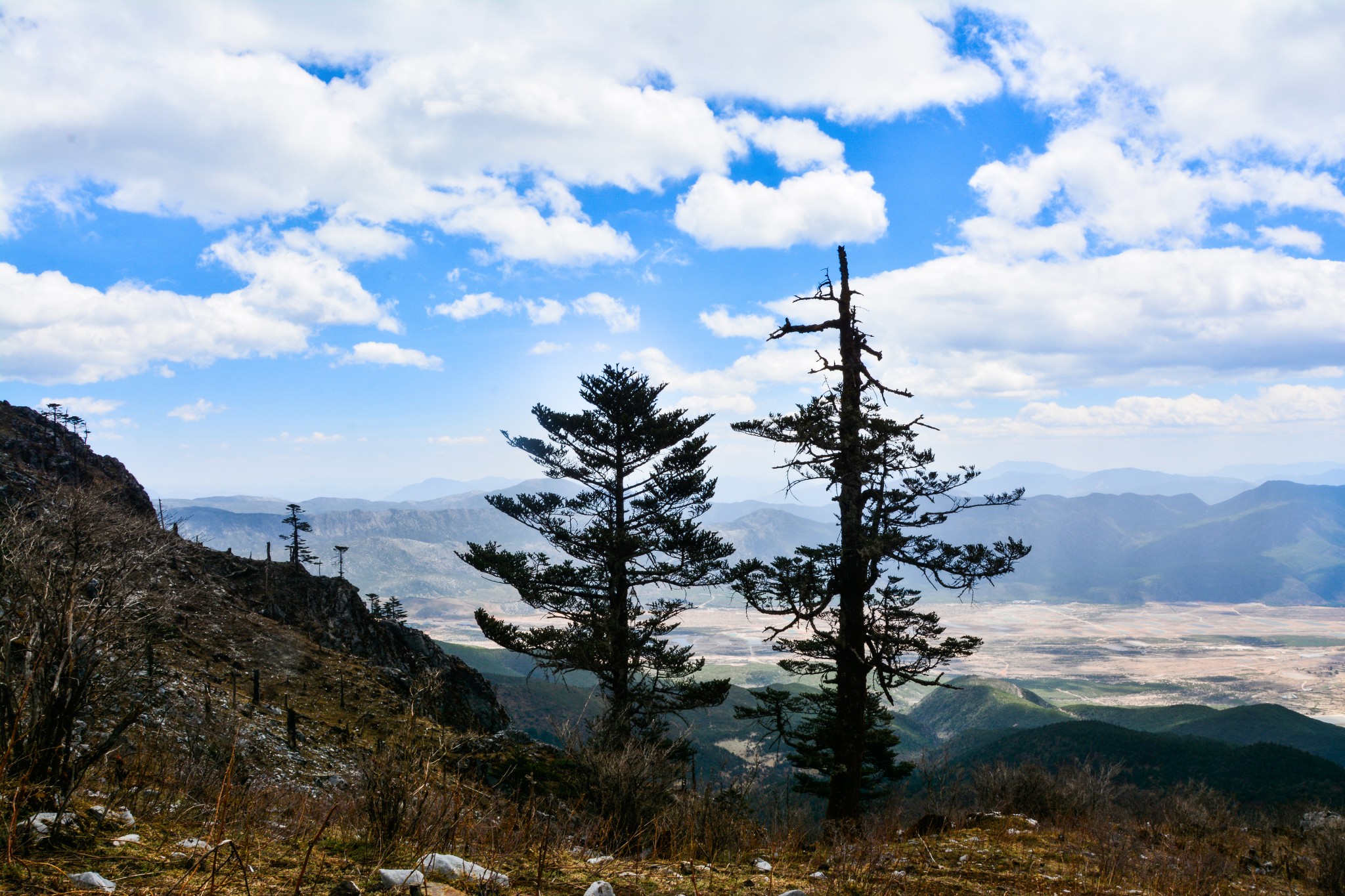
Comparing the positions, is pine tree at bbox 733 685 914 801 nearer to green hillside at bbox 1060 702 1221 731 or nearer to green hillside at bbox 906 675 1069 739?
green hillside at bbox 1060 702 1221 731

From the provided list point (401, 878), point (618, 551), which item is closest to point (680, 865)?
point (401, 878)

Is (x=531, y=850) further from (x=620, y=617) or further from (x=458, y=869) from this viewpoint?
(x=620, y=617)

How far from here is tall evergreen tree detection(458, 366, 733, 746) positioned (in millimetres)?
23609

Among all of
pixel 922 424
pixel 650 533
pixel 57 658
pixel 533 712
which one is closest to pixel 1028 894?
pixel 57 658

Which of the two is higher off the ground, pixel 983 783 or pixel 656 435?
pixel 656 435

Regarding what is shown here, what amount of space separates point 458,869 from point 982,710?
183640mm

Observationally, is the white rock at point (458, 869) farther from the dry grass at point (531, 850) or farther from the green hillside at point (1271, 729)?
the green hillside at point (1271, 729)

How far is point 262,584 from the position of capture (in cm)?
4406

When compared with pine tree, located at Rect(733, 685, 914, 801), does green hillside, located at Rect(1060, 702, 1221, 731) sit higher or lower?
lower

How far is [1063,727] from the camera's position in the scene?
95.5 metres

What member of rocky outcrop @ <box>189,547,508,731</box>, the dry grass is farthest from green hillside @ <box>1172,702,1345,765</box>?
the dry grass

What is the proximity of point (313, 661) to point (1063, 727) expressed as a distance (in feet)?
334

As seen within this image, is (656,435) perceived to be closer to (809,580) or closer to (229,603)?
(809,580)

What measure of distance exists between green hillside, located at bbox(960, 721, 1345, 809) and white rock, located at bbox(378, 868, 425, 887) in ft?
191
